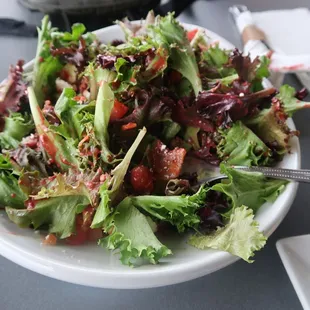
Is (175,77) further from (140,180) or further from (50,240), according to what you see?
(50,240)

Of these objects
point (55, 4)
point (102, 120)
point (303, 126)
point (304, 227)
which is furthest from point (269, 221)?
point (55, 4)

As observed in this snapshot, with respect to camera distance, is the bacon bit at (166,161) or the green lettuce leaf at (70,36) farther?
the green lettuce leaf at (70,36)

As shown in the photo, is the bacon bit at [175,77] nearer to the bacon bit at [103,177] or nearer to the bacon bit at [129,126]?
the bacon bit at [129,126]

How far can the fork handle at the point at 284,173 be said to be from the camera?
0.82 meters

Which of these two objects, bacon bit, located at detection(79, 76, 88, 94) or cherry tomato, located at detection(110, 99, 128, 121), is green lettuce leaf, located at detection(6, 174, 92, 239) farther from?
bacon bit, located at detection(79, 76, 88, 94)

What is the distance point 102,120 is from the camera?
83cm

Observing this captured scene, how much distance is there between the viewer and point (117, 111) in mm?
874

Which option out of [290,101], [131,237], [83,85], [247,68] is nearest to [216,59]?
[247,68]

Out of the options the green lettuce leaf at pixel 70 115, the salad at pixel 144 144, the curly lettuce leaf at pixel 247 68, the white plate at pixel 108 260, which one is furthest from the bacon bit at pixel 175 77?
the white plate at pixel 108 260

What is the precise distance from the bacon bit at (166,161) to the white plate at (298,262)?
0.74ft

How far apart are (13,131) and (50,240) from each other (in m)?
0.28

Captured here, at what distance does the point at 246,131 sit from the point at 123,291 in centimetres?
39

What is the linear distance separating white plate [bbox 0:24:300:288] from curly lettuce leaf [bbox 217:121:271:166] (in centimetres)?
10

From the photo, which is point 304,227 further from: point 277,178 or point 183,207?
point 183,207
